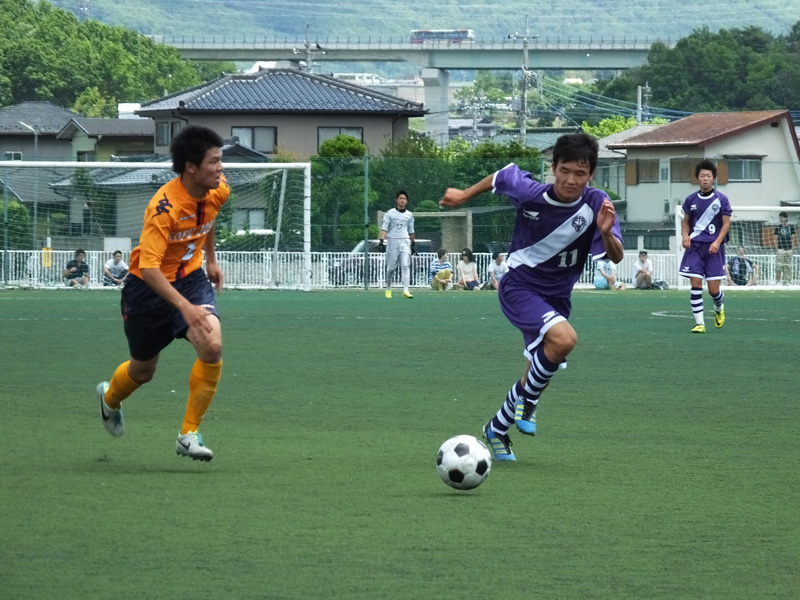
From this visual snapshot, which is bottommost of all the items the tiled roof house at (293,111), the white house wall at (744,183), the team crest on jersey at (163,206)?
the team crest on jersey at (163,206)

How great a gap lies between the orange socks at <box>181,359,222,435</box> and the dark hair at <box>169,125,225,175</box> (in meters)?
0.99

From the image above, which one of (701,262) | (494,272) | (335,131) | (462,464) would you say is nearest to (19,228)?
(494,272)

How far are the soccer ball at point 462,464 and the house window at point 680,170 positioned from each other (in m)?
48.7

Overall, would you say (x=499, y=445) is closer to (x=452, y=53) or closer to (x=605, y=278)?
(x=605, y=278)

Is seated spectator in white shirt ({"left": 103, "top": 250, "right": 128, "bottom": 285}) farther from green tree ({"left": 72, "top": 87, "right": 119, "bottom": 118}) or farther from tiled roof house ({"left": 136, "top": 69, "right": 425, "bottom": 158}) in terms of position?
green tree ({"left": 72, "top": 87, "right": 119, "bottom": 118})

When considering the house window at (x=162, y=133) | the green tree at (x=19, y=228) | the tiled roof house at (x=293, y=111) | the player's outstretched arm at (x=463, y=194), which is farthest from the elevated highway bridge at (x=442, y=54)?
the player's outstretched arm at (x=463, y=194)

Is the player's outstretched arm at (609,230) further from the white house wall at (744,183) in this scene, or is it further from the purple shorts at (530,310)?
the white house wall at (744,183)

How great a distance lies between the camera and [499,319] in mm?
17703

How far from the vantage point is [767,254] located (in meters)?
30.3

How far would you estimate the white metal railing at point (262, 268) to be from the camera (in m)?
26.5

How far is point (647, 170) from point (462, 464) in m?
51.4

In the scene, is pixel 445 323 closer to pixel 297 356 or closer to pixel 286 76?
pixel 297 356

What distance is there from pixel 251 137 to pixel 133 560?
50.6 metres

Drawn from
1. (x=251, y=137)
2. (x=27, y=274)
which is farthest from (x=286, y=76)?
(x=27, y=274)
